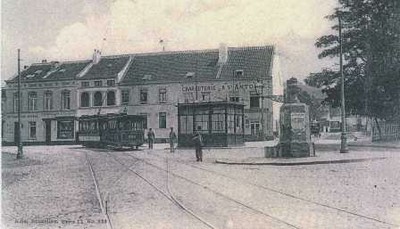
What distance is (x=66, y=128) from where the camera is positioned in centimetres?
4197

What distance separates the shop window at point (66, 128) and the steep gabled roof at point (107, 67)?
3840 mm

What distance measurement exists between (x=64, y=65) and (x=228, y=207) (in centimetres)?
3901

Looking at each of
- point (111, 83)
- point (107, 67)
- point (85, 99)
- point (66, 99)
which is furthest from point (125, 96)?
point (66, 99)

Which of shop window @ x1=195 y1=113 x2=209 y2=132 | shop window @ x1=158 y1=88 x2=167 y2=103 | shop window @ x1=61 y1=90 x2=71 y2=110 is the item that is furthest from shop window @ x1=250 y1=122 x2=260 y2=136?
shop window @ x1=61 y1=90 x2=71 y2=110

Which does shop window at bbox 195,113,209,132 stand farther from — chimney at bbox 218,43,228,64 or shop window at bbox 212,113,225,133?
chimney at bbox 218,43,228,64

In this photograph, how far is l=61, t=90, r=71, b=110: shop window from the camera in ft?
141

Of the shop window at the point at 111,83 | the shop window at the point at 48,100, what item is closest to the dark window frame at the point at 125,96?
the shop window at the point at 111,83

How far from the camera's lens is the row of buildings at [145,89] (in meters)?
38.6

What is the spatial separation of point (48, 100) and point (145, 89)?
814 centimetres

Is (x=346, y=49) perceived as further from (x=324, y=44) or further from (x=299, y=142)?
(x=299, y=142)

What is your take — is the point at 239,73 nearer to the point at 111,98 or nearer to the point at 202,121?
the point at 111,98

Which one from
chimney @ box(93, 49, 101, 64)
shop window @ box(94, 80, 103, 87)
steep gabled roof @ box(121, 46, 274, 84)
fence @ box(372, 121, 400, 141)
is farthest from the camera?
chimney @ box(93, 49, 101, 64)

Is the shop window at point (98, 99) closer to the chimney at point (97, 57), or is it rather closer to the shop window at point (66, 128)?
the shop window at point (66, 128)

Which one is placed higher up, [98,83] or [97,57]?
[97,57]
